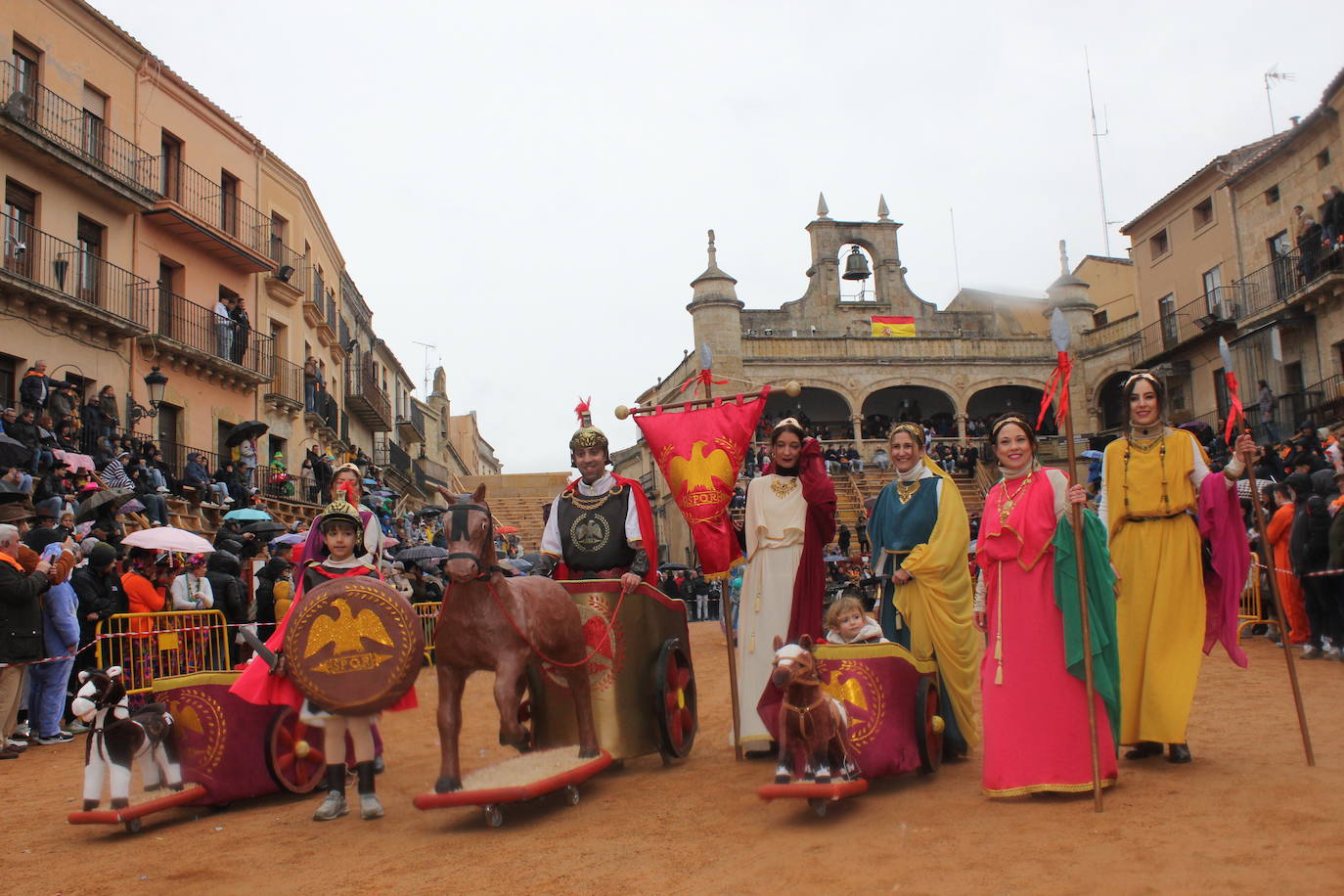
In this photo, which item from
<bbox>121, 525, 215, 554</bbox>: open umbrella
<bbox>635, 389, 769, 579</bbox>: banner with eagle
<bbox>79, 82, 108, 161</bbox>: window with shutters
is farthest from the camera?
<bbox>79, 82, 108, 161</bbox>: window with shutters

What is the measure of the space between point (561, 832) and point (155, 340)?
20181 millimetres

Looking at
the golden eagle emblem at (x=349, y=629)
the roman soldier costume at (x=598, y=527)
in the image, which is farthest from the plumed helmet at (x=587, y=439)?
the golden eagle emblem at (x=349, y=629)

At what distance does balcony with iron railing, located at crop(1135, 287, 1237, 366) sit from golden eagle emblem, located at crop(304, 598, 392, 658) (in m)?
32.7

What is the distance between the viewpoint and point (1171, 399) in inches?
1512

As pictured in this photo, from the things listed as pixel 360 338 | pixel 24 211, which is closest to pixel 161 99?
pixel 24 211

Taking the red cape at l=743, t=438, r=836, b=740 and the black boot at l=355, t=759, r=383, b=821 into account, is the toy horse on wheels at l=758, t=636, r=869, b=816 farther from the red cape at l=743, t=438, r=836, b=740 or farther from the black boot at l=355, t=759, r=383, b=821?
the black boot at l=355, t=759, r=383, b=821

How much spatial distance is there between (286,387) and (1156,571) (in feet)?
86.1

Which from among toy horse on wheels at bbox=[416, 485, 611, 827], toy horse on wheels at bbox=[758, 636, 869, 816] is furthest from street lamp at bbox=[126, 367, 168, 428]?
toy horse on wheels at bbox=[758, 636, 869, 816]

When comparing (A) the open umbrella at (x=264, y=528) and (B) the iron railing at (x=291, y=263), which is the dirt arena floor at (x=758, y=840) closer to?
(A) the open umbrella at (x=264, y=528)

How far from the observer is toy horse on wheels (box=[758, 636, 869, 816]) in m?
5.59

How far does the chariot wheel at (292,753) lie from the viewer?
22.6 ft

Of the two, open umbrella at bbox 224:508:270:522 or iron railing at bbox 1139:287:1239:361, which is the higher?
iron railing at bbox 1139:287:1239:361

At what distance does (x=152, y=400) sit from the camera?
67.9ft

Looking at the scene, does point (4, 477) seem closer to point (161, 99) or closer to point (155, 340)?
point (155, 340)
